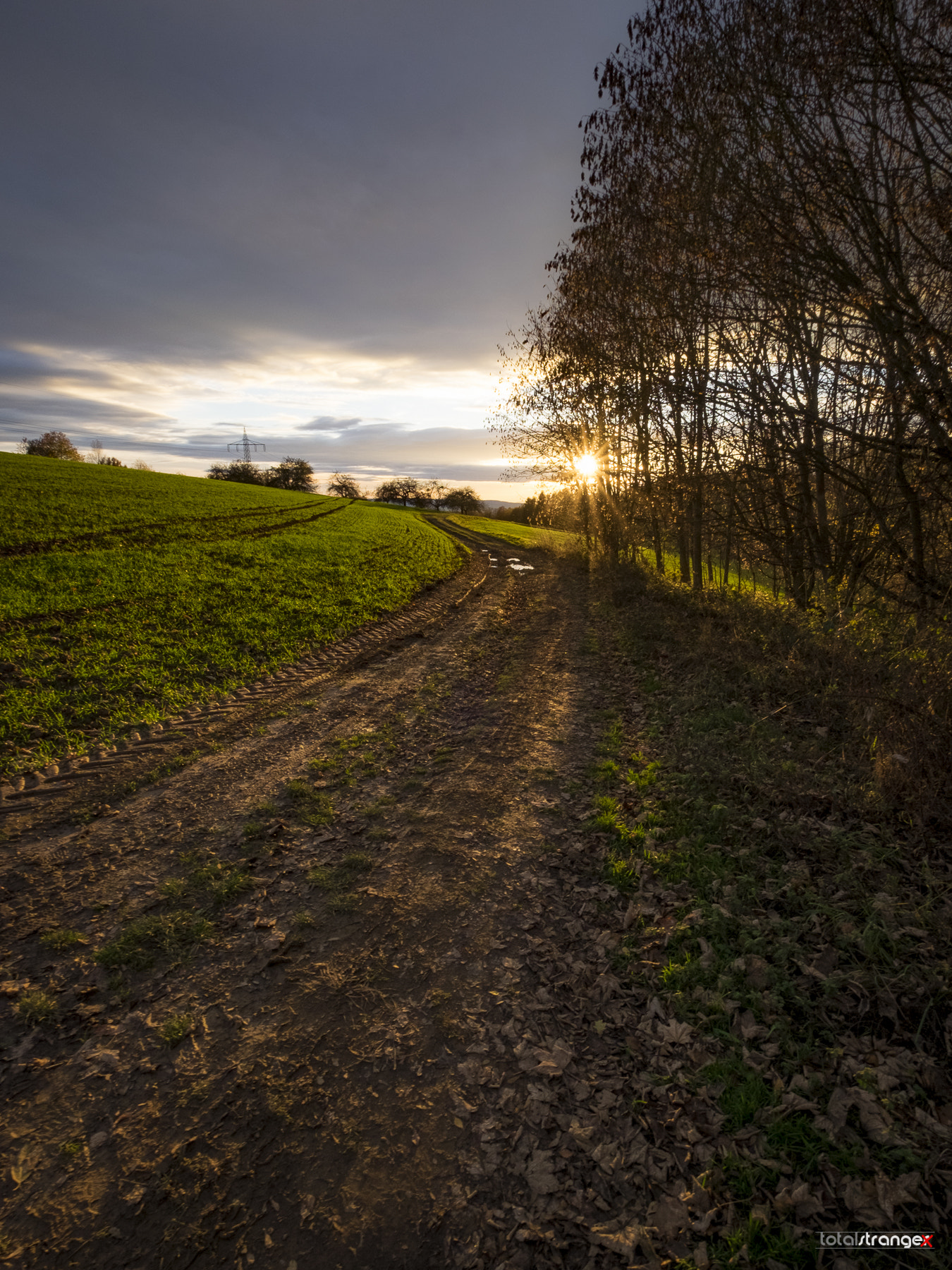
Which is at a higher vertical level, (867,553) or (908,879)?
(867,553)

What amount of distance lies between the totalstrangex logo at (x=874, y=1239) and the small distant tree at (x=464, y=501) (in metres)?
97.0

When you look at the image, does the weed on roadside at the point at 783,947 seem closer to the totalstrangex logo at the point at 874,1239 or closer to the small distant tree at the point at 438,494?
the totalstrangex logo at the point at 874,1239

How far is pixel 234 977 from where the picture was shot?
4789mm

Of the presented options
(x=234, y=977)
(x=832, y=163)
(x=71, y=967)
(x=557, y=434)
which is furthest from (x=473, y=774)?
(x=557, y=434)

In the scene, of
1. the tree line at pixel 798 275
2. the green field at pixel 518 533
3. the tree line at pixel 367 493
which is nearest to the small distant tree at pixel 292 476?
the tree line at pixel 367 493

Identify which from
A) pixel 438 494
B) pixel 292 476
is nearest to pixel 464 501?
pixel 438 494

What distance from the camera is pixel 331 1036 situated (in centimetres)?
431

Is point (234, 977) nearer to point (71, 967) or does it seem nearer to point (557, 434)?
point (71, 967)

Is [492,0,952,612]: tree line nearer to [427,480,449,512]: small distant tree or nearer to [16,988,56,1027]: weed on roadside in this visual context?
[16,988,56,1027]: weed on roadside

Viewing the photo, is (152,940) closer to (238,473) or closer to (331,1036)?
(331,1036)

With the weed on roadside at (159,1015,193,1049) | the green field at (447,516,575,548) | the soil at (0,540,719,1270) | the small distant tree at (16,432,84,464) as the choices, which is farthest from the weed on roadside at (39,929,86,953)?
the small distant tree at (16,432,84,464)

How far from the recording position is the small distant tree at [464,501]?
321ft

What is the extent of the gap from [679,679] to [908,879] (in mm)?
6127

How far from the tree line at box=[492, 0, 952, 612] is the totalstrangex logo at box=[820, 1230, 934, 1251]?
849 cm
